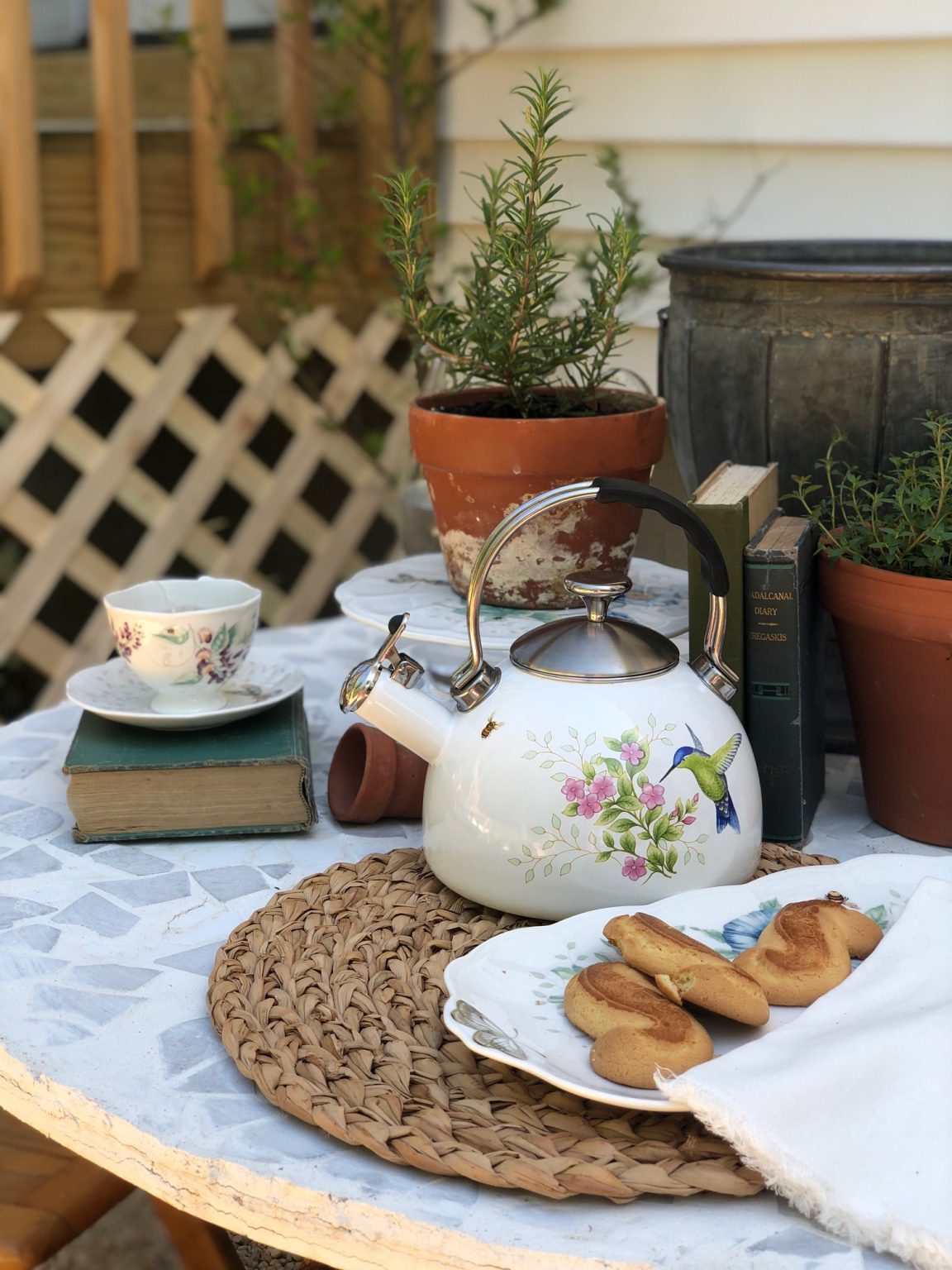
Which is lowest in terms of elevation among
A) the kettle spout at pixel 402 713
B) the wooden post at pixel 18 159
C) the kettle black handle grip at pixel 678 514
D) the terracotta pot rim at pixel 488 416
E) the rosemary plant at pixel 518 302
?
the kettle spout at pixel 402 713

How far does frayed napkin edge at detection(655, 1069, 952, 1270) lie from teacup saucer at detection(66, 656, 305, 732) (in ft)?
1.61

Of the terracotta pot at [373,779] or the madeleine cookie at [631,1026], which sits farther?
the terracotta pot at [373,779]

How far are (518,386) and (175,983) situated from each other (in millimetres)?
481

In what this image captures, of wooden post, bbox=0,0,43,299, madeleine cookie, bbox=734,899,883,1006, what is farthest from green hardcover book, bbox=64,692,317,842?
wooden post, bbox=0,0,43,299

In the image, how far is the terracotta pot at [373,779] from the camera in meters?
0.94

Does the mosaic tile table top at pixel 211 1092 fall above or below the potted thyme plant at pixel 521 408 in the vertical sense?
below

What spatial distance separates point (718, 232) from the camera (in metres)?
1.78

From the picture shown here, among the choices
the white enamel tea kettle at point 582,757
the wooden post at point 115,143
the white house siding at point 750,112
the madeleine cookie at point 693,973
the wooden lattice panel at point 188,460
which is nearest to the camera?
the madeleine cookie at point 693,973

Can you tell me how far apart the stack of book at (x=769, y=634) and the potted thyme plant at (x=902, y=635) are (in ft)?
0.10

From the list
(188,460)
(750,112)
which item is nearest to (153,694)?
(750,112)

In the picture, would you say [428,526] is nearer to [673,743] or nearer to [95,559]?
[673,743]

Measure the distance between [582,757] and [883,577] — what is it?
0.25m

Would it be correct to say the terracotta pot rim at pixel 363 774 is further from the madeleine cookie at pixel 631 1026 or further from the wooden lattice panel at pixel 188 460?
the wooden lattice panel at pixel 188 460

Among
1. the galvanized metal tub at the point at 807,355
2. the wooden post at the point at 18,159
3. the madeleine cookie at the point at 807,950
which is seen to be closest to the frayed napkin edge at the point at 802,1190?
the madeleine cookie at the point at 807,950
